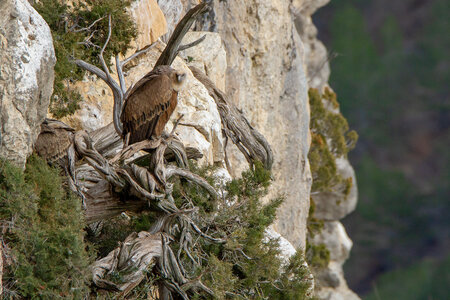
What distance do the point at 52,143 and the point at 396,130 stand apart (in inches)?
2502

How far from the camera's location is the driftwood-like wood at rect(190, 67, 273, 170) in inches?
432

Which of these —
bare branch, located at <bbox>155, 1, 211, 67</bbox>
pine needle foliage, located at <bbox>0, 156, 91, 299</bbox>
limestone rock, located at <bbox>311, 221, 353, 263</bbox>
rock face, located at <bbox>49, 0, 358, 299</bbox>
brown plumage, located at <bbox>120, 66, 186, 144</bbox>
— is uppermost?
bare branch, located at <bbox>155, 1, 211, 67</bbox>

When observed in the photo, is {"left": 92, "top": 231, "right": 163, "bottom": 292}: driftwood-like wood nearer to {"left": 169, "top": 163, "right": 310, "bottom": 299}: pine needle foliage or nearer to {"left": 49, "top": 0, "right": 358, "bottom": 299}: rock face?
{"left": 169, "top": 163, "right": 310, "bottom": 299}: pine needle foliage

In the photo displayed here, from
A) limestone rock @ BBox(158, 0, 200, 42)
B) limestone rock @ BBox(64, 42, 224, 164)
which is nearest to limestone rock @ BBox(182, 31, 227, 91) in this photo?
limestone rock @ BBox(158, 0, 200, 42)

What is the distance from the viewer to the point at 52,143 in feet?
24.3

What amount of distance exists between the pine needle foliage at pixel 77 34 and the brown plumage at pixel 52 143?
1317 mm

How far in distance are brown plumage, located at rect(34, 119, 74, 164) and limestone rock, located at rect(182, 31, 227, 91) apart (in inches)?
170

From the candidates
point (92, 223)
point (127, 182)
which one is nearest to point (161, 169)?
point (127, 182)

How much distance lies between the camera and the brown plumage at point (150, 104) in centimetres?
803

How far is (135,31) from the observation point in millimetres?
10320

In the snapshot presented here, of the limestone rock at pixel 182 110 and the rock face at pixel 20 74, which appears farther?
the limestone rock at pixel 182 110

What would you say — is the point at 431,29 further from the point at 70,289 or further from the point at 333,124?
the point at 70,289

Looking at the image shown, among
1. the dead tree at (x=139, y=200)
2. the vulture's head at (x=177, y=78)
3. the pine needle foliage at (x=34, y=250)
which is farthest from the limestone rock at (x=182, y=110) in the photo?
the pine needle foliage at (x=34, y=250)

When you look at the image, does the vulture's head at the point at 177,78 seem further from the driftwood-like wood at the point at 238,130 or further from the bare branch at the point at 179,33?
the driftwood-like wood at the point at 238,130
